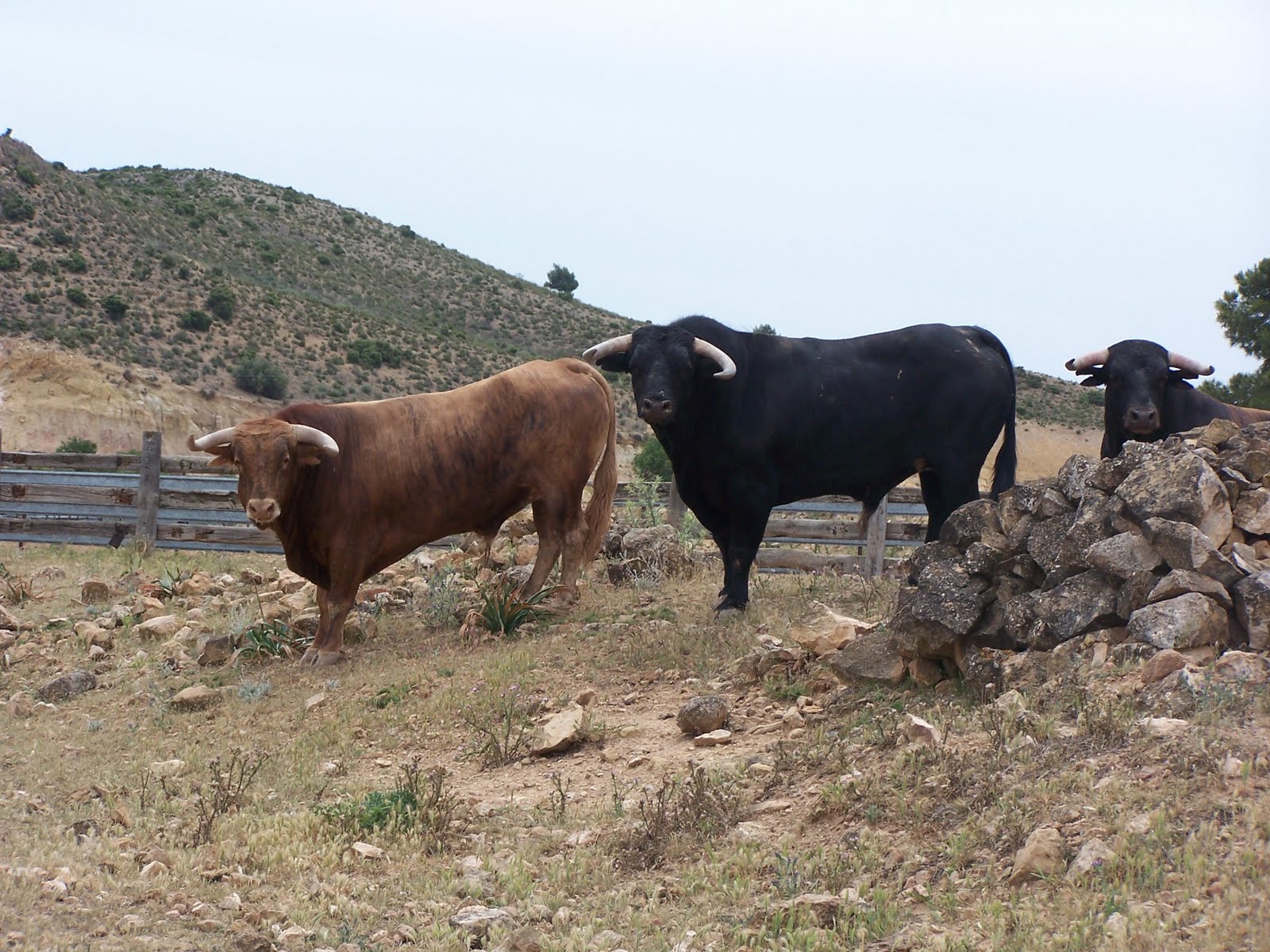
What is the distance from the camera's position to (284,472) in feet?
29.1

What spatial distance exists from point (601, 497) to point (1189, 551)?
541cm

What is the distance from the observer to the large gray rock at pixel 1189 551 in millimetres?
5477

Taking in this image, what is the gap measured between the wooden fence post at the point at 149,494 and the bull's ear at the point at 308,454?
7968 millimetres

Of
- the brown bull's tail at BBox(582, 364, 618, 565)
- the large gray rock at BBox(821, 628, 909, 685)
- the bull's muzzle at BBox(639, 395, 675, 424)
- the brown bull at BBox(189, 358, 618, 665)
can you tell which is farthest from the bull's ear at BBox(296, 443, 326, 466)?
the large gray rock at BBox(821, 628, 909, 685)

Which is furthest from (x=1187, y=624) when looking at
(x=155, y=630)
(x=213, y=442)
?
(x=155, y=630)

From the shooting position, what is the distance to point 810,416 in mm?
8719

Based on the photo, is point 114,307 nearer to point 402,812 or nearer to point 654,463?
point 654,463

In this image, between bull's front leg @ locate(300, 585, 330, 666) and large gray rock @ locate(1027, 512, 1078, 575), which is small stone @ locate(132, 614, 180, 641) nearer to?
bull's front leg @ locate(300, 585, 330, 666)

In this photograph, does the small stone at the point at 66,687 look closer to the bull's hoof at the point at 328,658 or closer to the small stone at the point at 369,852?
the bull's hoof at the point at 328,658

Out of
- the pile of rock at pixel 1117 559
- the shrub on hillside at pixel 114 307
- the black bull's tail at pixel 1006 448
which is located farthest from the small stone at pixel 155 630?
the shrub on hillside at pixel 114 307

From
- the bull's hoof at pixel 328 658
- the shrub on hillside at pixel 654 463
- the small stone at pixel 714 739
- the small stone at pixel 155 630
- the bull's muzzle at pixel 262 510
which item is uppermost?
the bull's muzzle at pixel 262 510

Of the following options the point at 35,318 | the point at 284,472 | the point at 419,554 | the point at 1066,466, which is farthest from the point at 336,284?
the point at 1066,466

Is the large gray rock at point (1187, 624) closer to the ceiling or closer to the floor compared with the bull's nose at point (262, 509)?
closer to the ceiling

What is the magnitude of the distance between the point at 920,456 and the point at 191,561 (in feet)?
31.5
